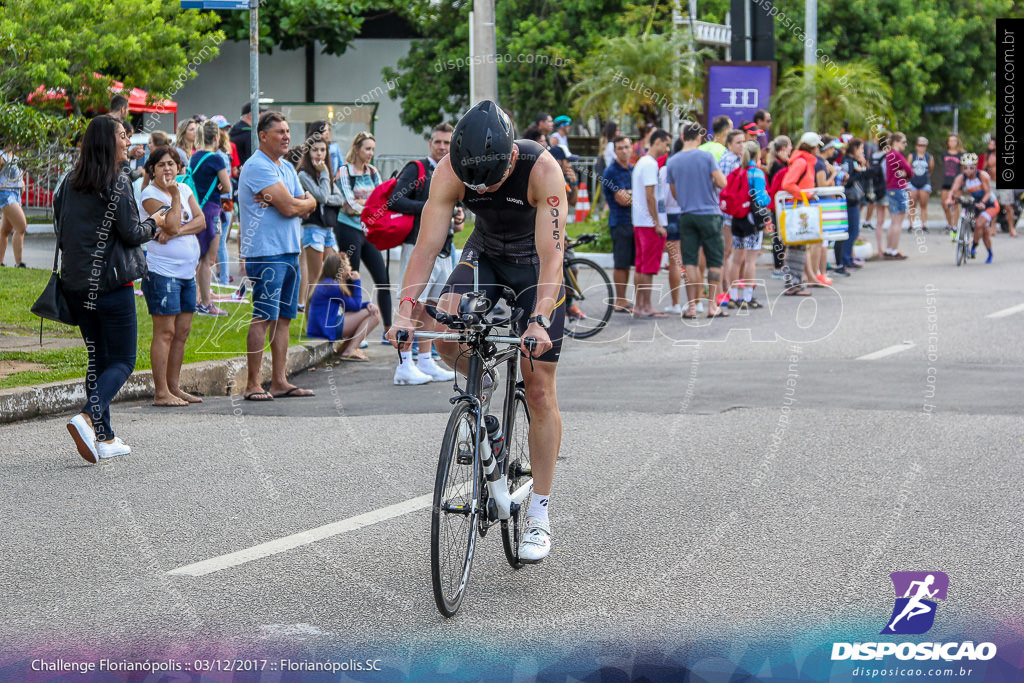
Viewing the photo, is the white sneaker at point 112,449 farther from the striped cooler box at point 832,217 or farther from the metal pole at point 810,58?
the metal pole at point 810,58

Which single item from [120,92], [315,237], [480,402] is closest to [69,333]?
[315,237]

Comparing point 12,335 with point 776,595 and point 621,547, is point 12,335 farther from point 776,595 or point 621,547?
point 776,595

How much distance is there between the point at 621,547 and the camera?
5625mm

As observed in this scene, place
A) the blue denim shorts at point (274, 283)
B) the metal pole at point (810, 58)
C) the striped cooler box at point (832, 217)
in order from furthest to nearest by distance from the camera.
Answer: the metal pole at point (810, 58), the striped cooler box at point (832, 217), the blue denim shorts at point (274, 283)

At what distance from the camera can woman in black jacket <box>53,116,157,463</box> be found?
706cm

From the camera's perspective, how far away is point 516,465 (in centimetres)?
544

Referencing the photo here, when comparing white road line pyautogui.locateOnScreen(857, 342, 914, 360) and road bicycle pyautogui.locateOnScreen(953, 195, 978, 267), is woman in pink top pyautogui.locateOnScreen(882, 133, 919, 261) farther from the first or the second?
white road line pyautogui.locateOnScreen(857, 342, 914, 360)

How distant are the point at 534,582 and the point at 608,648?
0.81 m

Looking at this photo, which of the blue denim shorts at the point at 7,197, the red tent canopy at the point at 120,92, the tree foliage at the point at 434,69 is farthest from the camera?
the tree foliage at the point at 434,69

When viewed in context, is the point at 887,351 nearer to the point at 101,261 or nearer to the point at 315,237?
the point at 315,237

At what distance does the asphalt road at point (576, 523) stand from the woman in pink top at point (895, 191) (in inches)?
404

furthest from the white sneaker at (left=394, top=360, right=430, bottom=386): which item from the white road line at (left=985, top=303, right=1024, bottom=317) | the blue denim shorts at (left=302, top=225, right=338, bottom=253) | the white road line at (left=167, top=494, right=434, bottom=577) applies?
the white road line at (left=985, top=303, right=1024, bottom=317)

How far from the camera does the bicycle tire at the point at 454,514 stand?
14.8ft

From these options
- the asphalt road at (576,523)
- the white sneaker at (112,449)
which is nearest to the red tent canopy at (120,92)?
the asphalt road at (576,523)
